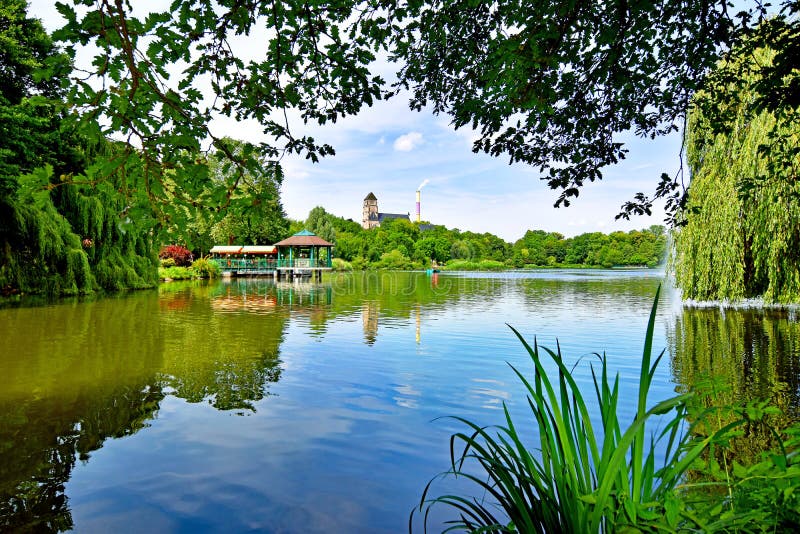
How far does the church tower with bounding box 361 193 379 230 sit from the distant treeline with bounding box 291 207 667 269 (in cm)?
3640

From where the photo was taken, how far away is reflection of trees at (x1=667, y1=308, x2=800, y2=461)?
4.53 m

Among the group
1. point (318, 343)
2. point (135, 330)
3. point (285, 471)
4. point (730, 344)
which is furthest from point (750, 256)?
point (135, 330)

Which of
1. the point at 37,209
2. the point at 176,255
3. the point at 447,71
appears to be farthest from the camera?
the point at 176,255

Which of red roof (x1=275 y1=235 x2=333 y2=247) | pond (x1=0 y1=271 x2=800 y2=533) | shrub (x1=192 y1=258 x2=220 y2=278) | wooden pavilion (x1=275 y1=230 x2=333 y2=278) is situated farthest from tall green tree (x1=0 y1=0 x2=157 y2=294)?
wooden pavilion (x1=275 y1=230 x2=333 y2=278)

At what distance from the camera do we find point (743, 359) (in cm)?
766

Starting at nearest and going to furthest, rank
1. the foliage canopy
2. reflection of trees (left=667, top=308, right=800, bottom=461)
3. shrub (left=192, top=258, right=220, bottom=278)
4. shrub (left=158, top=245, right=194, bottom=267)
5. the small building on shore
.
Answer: the foliage canopy
reflection of trees (left=667, top=308, right=800, bottom=461)
shrub (left=192, top=258, right=220, bottom=278)
shrub (left=158, top=245, right=194, bottom=267)
the small building on shore

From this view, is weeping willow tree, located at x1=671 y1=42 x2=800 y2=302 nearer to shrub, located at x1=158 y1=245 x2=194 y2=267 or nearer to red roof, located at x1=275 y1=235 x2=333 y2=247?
red roof, located at x1=275 y1=235 x2=333 y2=247

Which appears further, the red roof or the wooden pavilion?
the wooden pavilion

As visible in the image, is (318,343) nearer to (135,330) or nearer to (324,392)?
(324,392)

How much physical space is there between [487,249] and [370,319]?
81288mm

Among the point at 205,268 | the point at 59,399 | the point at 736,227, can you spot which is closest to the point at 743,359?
the point at 736,227

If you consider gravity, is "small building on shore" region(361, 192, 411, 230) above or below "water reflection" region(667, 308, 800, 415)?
above

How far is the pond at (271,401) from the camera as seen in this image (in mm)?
3395

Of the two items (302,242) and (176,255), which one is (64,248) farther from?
(302,242)
